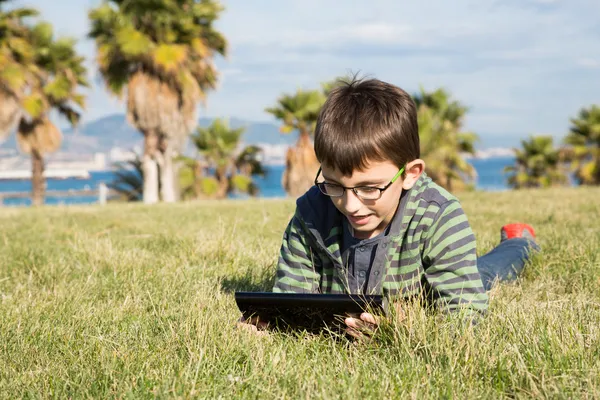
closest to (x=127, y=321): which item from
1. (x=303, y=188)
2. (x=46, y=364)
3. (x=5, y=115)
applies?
(x=46, y=364)

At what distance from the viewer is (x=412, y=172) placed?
103 inches

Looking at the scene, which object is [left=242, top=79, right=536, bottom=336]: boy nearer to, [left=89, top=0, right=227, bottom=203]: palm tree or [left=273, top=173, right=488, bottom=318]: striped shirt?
[left=273, top=173, right=488, bottom=318]: striped shirt

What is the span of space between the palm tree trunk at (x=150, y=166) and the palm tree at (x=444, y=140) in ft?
44.1

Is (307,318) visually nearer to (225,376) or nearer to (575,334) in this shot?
(225,376)

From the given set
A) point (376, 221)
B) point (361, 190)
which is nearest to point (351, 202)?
point (361, 190)

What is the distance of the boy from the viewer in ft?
8.02

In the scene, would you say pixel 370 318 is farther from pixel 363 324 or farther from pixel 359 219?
pixel 359 219

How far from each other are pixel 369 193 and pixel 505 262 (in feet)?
5.55

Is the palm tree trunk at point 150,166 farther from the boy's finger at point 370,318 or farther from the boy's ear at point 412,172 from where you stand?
the boy's finger at point 370,318

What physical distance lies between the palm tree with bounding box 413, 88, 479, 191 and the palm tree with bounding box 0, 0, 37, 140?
61.7 feet

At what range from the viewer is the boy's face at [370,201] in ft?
8.03

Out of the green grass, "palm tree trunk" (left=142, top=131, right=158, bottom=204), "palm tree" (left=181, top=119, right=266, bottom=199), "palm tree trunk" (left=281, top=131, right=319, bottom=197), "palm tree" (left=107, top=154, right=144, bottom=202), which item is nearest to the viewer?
the green grass

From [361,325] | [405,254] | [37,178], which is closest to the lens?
[361,325]

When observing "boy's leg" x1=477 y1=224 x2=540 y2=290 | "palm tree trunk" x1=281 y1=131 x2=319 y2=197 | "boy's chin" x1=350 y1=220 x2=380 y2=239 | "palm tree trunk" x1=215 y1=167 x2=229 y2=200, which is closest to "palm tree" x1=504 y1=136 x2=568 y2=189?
"palm tree trunk" x1=281 y1=131 x2=319 y2=197
